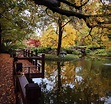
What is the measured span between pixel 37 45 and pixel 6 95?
124 ft

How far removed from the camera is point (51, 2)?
21.2ft

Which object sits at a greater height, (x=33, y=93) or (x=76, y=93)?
(x=33, y=93)

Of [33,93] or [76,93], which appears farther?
[76,93]

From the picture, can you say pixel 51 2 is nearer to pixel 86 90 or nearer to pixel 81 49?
pixel 86 90

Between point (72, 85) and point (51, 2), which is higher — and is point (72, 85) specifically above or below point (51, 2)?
below

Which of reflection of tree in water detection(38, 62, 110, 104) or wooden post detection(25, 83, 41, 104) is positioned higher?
wooden post detection(25, 83, 41, 104)

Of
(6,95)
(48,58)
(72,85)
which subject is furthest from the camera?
(48,58)

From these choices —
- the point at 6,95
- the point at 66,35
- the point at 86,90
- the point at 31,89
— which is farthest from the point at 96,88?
the point at 66,35

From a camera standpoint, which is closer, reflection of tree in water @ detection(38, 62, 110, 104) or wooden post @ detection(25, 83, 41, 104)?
wooden post @ detection(25, 83, 41, 104)

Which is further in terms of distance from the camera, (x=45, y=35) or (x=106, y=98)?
(x=45, y=35)

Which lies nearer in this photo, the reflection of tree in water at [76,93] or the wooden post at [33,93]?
the wooden post at [33,93]

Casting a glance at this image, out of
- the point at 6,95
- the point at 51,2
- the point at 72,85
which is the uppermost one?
the point at 51,2

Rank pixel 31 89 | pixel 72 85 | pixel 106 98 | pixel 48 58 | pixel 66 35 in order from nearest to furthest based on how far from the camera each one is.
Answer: pixel 31 89 → pixel 106 98 → pixel 72 85 → pixel 48 58 → pixel 66 35

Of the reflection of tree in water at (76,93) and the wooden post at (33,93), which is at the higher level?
the wooden post at (33,93)
